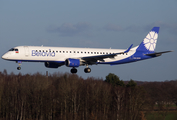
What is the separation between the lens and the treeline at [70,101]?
263 ft

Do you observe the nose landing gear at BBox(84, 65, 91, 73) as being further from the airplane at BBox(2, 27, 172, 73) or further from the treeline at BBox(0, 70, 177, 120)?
the treeline at BBox(0, 70, 177, 120)

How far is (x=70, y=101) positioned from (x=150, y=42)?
32358 millimetres

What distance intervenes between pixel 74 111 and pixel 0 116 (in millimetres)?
21097

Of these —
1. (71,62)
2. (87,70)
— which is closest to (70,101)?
(87,70)

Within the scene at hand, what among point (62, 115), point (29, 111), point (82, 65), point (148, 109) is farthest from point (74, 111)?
point (82, 65)

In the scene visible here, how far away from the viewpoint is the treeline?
263 ft

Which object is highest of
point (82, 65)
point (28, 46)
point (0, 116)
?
point (28, 46)

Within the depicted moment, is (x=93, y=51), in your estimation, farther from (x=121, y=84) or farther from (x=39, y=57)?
(x=121, y=84)

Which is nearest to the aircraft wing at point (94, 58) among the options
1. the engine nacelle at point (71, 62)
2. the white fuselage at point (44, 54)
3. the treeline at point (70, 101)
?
the white fuselage at point (44, 54)

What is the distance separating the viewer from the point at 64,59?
165ft

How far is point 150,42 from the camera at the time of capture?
204ft

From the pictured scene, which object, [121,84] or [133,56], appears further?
[121,84]

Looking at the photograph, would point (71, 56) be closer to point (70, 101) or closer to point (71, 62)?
point (71, 62)

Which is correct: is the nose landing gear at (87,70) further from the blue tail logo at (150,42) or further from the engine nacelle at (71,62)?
the blue tail logo at (150,42)
